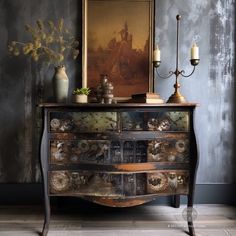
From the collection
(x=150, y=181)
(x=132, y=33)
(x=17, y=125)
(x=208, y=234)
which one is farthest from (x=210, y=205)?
(x=17, y=125)

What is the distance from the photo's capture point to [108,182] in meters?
2.32

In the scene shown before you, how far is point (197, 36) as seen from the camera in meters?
2.94

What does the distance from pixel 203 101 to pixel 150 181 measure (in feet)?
3.41

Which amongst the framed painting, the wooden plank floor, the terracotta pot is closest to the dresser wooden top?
the terracotta pot

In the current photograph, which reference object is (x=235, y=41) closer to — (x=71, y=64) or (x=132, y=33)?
(x=132, y=33)

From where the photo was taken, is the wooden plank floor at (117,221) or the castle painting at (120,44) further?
the castle painting at (120,44)

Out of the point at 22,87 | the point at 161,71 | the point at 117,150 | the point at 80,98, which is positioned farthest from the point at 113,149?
the point at 22,87

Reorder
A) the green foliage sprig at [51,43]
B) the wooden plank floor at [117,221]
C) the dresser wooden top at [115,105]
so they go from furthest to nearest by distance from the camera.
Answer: the green foliage sprig at [51,43] < the wooden plank floor at [117,221] < the dresser wooden top at [115,105]

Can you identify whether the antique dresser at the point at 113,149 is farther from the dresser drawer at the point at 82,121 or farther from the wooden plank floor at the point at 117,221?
the wooden plank floor at the point at 117,221

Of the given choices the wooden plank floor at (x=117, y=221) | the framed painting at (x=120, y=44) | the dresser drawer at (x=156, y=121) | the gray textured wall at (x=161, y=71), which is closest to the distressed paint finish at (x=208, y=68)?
the gray textured wall at (x=161, y=71)

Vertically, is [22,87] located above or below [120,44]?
below

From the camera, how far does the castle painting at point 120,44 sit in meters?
2.87

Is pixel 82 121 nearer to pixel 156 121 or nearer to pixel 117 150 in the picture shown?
pixel 117 150

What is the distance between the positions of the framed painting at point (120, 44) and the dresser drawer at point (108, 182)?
0.85m
